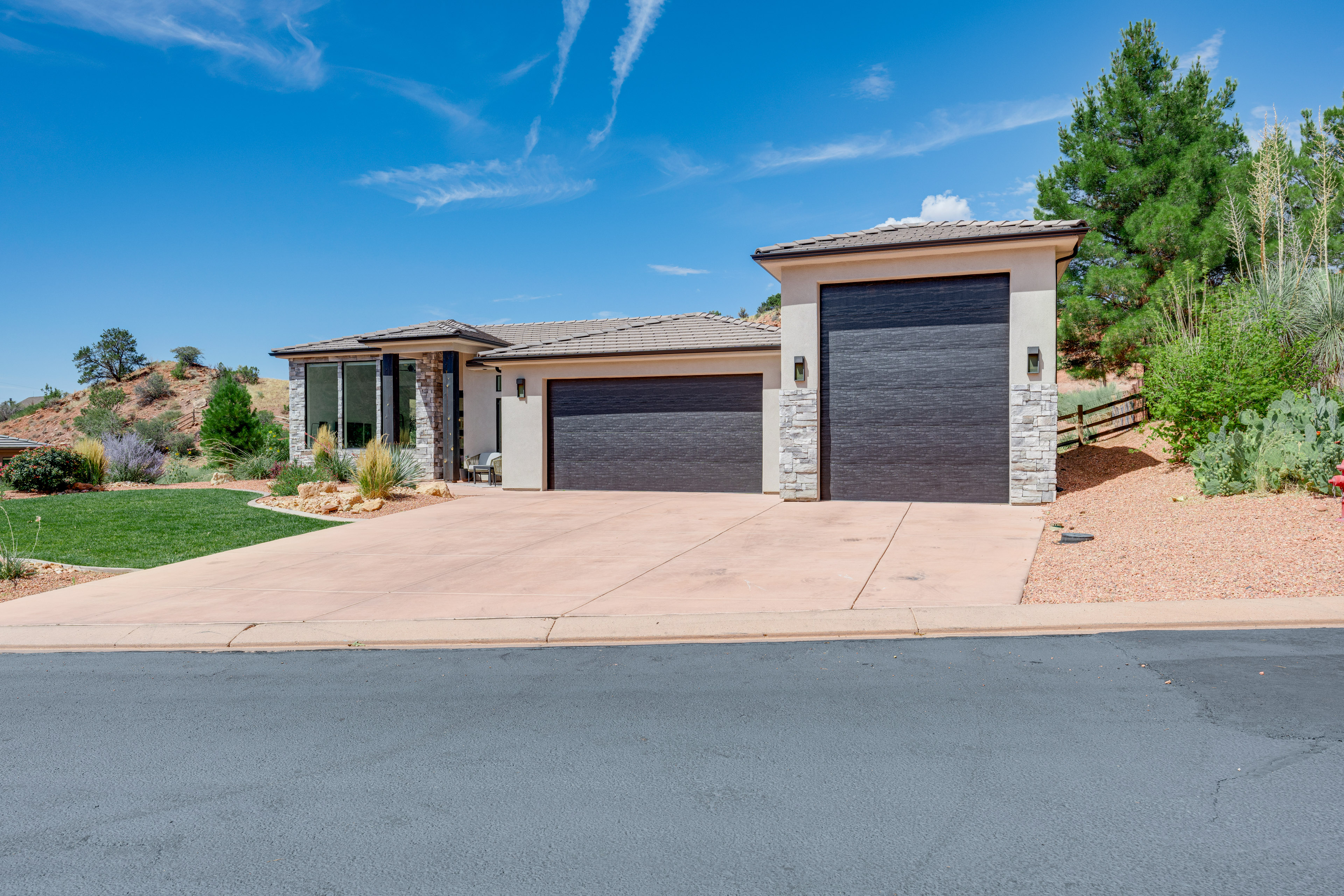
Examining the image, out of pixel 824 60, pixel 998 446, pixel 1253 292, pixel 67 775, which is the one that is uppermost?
pixel 824 60

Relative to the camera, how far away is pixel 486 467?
1916cm

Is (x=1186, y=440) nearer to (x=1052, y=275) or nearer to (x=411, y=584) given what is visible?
(x=1052, y=275)

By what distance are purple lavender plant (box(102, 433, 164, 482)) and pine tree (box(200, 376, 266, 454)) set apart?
8.83ft

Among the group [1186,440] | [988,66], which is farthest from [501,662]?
[988,66]

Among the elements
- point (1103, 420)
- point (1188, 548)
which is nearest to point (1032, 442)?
point (1188, 548)

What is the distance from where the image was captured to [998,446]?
1338 centimetres

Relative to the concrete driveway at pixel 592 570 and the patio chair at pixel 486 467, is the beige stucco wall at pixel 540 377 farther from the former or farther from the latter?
the concrete driveway at pixel 592 570

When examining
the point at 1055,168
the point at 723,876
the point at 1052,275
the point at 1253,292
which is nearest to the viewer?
the point at 723,876

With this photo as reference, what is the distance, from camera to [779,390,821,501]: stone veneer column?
47.0ft

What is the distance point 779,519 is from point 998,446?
4.56 meters

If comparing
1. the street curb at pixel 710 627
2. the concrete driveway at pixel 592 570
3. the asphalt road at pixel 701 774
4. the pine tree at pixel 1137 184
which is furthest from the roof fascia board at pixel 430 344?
the pine tree at pixel 1137 184

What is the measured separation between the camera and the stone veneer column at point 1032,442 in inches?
506

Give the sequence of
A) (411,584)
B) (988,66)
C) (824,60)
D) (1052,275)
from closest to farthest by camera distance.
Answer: (411,584), (1052,275), (988,66), (824,60)

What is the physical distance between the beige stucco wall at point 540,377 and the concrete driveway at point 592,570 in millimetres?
4300
